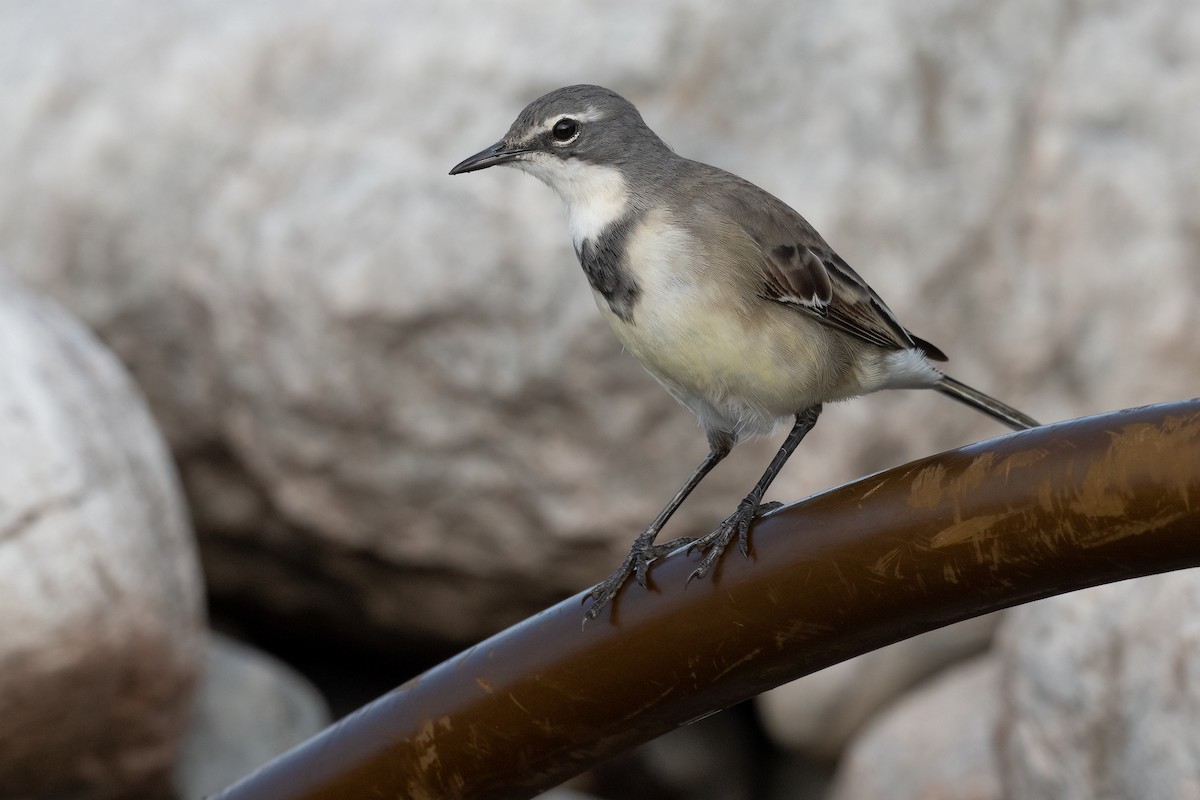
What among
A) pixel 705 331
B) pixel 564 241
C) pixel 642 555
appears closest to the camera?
pixel 642 555

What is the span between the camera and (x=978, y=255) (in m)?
6.67

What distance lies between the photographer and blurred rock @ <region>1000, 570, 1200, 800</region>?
453cm

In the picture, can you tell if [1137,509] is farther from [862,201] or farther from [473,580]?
[473,580]

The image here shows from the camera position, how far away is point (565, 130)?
4.16 m

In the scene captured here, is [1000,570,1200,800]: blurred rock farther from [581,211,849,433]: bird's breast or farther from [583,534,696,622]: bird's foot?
[583,534,696,622]: bird's foot

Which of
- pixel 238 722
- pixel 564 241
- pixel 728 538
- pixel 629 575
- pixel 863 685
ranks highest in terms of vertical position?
pixel 564 241

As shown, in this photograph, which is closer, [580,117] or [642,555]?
[642,555]

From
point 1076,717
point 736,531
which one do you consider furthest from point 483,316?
point 736,531

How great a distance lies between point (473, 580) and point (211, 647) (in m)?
1.33

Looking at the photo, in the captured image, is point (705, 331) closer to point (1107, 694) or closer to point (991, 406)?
point (991, 406)

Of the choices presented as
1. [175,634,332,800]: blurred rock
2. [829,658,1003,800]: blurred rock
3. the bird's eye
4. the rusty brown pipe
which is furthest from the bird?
[175,634,332,800]: blurred rock

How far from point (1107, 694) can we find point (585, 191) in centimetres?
235


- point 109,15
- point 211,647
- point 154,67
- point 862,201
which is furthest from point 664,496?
point 109,15

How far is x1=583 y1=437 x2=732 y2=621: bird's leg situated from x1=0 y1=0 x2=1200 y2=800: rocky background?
2.15 metres
